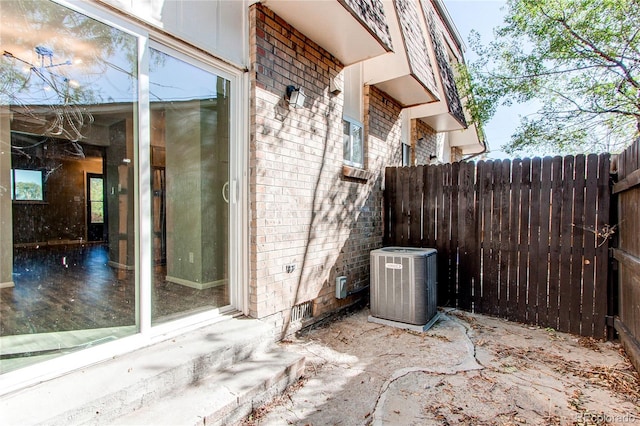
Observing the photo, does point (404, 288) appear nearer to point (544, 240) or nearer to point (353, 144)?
point (544, 240)

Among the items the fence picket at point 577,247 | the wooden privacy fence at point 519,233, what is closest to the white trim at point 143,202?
the wooden privacy fence at point 519,233

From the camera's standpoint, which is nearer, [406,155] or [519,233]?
[519,233]

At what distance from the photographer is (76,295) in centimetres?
285

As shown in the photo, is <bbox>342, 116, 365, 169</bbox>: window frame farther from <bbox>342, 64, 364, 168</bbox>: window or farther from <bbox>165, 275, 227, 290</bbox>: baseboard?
<bbox>165, 275, 227, 290</bbox>: baseboard

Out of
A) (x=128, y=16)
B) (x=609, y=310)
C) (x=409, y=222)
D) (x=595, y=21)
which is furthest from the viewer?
(x=595, y=21)

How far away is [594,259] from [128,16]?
5449 millimetres

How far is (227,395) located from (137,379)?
1.97ft

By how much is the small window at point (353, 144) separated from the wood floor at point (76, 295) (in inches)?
113

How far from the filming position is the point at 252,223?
327 centimetres

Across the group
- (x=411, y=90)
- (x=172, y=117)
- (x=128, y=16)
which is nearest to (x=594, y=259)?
(x=411, y=90)

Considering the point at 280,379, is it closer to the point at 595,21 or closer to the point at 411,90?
the point at 411,90

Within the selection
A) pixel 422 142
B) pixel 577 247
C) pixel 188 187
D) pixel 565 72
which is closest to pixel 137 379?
pixel 188 187

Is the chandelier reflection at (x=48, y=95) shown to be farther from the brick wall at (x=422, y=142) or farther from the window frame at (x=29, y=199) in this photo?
the brick wall at (x=422, y=142)

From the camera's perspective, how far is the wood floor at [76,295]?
8.10 ft
